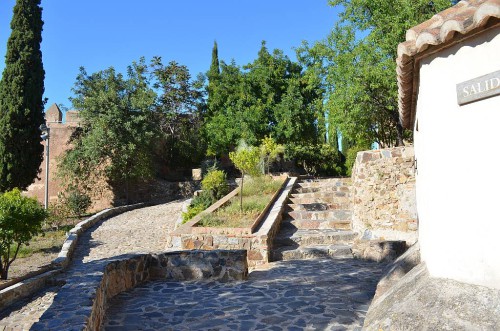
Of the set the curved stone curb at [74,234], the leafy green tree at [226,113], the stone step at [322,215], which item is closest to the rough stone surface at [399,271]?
the stone step at [322,215]

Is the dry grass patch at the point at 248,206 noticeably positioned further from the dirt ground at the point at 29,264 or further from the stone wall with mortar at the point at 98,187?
the stone wall with mortar at the point at 98,187

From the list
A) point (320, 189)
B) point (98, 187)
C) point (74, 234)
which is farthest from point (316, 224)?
point (98, 187)

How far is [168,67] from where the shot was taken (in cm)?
2414

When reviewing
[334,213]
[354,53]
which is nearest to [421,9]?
[354,53]

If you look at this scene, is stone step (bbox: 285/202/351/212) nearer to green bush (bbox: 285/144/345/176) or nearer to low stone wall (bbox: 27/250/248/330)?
low stone wall (bbox: 27/250/248/330)

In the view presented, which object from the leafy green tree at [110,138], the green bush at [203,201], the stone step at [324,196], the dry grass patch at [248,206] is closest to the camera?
the dry grass patch at [248,206]

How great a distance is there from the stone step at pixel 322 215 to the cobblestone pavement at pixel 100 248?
387 centimetres

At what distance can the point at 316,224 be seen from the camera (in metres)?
11.2

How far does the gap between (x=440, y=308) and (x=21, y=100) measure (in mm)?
18845

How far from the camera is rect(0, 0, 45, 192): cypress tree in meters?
17.3

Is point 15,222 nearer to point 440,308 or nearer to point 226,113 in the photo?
point 440,308

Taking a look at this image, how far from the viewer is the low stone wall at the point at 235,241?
9094 millimetres

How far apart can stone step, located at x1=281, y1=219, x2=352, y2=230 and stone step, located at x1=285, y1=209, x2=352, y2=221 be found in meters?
0.24

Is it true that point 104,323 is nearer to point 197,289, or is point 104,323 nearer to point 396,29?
point 197,289
